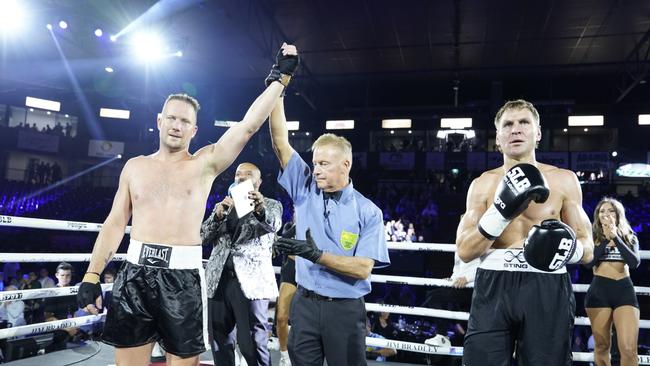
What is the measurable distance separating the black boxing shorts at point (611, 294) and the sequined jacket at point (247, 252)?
2405 millimetres

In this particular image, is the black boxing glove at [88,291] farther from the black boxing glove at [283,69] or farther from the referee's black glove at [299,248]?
the black boxing glove at [283,69]

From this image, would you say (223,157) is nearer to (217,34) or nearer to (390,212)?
(217,34)

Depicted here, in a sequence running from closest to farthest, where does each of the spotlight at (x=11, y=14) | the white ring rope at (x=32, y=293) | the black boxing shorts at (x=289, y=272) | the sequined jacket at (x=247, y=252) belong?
1. the white ring rope at (x=32, y=293)
2. the sequined jacket at (x=247, y=252)
3. the black boxing shorts at (x=289, y=272)
4. the spotlight at (x=11, y=14)

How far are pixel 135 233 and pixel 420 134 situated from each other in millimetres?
17010

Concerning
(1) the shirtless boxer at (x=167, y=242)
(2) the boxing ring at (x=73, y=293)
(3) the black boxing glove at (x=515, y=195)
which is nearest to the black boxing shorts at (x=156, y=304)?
(1) the shirtless boxer at (x=167, y=242)

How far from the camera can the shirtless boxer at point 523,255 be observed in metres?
1.86

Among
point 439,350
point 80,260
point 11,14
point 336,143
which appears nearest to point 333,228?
point 336,143

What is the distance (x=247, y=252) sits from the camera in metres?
3.17

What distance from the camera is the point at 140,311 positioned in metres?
2.10

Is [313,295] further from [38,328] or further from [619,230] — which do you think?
[619,230]

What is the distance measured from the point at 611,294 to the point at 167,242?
3.18 metres

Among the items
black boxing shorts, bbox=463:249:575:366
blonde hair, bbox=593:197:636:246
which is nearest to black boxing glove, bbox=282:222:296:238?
black boxing shorts, bbox=463:249:575:366

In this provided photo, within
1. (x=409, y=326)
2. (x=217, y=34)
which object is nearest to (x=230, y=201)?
(x=409, y=326)

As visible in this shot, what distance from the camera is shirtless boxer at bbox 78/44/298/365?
6.91 feet
